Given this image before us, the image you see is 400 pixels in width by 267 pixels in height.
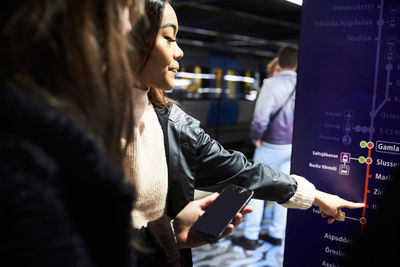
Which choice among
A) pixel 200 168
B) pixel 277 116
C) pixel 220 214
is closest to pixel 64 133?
pixel 220 214

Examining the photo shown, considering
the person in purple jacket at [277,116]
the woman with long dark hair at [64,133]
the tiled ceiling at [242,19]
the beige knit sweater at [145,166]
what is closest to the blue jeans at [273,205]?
the person in purple jacket at [277,116]

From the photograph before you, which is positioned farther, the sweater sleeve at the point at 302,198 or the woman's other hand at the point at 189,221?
the sweater sleeve at the point at 302,198

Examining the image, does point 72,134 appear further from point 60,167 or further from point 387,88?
point 387,88

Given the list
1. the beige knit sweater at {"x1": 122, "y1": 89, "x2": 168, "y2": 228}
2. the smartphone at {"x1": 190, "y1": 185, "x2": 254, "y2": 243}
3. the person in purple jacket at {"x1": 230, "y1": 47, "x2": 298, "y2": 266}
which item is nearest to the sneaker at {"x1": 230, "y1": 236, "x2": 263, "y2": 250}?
the person in purple jacket at {"x1": 230, "y1": 47, "x2": 298, "y2": 266}

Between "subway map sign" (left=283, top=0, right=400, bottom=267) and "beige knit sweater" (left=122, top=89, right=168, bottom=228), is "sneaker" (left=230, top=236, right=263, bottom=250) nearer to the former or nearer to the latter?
"subway map sign" (left=283, top=0, right=400, bottom=267)

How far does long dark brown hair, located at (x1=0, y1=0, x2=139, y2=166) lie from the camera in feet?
1.93

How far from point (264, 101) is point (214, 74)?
687cm

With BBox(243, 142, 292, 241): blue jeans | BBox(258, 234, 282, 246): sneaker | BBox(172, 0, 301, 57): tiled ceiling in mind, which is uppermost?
BBox(172, 0, 301, 57): tiled ceiling

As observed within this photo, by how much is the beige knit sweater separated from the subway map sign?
713 millimetres

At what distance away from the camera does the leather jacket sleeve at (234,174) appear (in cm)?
154

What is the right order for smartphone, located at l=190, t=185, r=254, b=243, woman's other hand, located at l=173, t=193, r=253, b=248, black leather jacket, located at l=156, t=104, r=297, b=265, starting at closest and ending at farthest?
smartphone, located at l=190, t=185, r=254, b=243, woman's other hand, located at l=173, t=193, r=253, b=248, black leather jacket, located at l=156, t=104, r=297, b=265

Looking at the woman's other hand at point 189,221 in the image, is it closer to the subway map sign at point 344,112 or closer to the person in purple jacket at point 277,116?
the subway map sign at point 344,112

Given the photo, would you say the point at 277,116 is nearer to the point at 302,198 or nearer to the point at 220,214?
the point at 302,198

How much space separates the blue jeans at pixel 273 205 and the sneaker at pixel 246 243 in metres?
0.04
